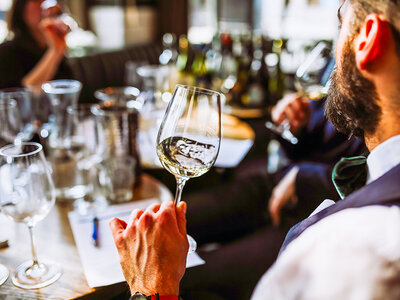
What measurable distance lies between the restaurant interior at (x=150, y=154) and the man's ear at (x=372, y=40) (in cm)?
22

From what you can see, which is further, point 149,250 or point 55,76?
point 55,76

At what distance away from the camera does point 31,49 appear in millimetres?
2322

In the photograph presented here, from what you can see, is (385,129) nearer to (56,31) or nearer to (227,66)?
(56,31)

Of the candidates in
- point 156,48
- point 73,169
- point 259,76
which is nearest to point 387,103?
point 73,169

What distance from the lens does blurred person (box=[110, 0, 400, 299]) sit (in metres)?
0.46

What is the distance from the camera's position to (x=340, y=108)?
0.70m

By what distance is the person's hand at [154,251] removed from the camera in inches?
27.1

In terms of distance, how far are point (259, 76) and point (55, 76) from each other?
1286mm

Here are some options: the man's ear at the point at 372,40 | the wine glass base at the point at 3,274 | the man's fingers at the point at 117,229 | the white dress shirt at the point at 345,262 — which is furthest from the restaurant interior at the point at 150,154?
the white dress shirt at the point at 345,262

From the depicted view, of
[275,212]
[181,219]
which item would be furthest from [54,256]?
[275,212]

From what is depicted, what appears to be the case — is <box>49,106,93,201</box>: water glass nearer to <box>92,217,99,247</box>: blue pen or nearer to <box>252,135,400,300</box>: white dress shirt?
<box>92,217,99,247</box>: blue pen

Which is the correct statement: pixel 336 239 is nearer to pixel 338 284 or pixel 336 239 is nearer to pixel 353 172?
pixel 338 284

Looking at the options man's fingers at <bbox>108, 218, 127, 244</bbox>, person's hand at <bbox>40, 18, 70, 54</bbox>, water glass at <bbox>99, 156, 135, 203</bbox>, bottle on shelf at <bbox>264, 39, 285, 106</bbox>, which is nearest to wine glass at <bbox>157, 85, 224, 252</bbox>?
man's fingers at <bbox>108, 218, 127, 244</bbox>

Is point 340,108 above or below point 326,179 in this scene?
above
